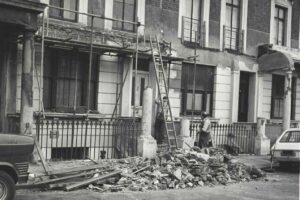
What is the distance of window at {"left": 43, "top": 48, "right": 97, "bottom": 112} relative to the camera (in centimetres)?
1506

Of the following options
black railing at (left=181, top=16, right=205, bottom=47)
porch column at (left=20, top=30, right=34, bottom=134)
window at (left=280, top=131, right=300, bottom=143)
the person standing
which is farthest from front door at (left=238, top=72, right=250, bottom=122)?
porch column at (left=20, top=30, right=34, bottom=134)

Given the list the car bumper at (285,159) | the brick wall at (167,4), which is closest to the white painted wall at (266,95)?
the car bumper at (285,159)

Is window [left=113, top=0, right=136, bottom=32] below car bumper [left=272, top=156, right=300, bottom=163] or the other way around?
the other way around

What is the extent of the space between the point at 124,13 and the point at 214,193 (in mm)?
8375

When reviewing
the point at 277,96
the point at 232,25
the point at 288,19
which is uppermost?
the point at 288,19

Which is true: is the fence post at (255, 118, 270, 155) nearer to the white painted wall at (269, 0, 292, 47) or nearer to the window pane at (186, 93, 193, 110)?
the window pane at (186, 93, 193, 110)

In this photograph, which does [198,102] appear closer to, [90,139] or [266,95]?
[266,95]

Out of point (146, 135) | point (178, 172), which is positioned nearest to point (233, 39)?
point (146, 135)

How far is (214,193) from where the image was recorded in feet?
36.2

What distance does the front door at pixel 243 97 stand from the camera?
21250 millimetres

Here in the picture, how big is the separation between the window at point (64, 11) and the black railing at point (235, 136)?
6.57 meters

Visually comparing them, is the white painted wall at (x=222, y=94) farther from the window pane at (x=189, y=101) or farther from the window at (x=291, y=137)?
the window at (x=291, y=137)

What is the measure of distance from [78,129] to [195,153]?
3.98 m

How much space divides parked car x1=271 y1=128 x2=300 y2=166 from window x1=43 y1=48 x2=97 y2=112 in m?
6.63
